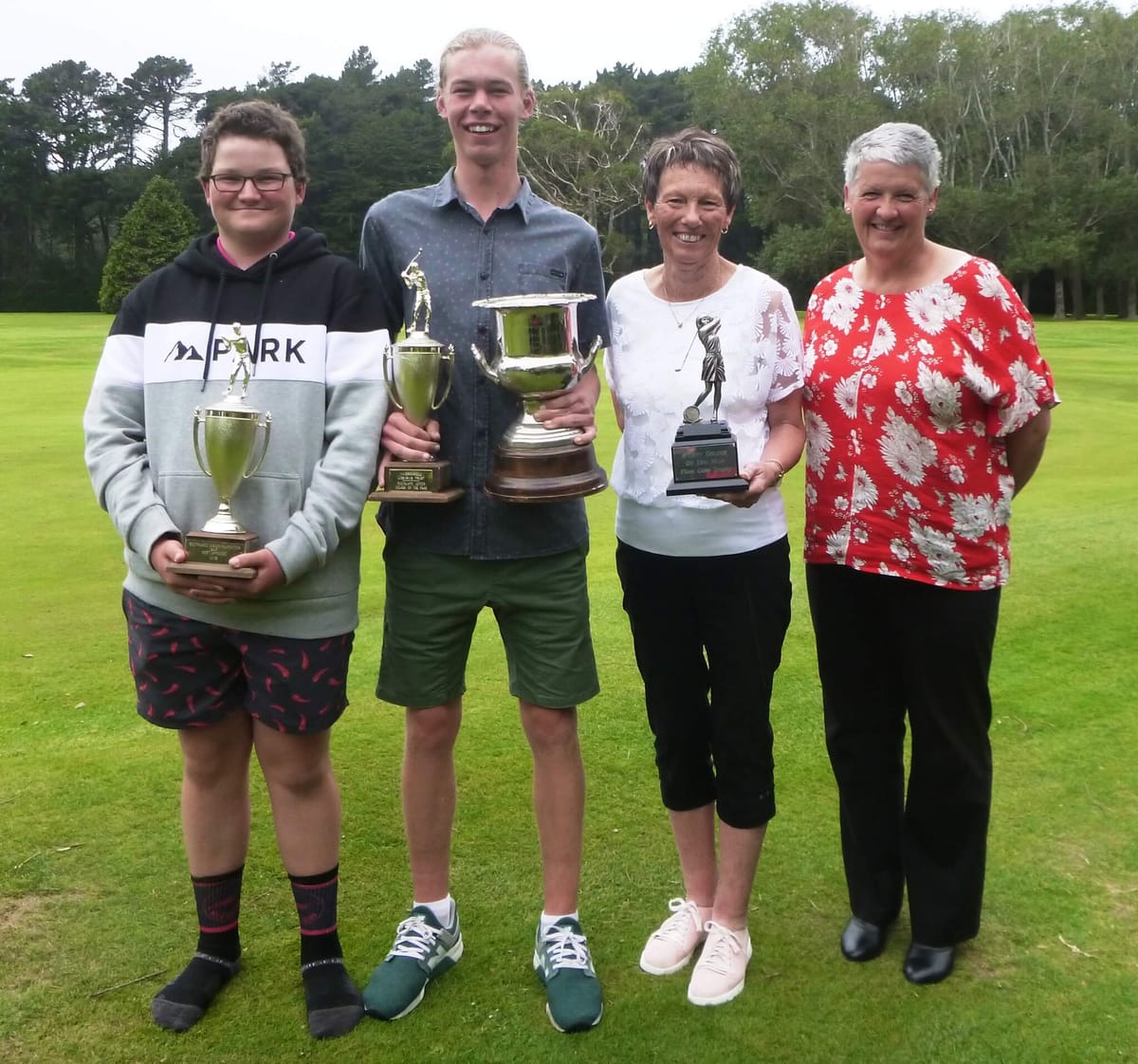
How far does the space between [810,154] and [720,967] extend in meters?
46.8

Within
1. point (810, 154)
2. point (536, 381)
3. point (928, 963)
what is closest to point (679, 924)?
point (928, 963)

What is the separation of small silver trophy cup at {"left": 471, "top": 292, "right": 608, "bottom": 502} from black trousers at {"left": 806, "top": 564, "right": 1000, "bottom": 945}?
706 millimetres

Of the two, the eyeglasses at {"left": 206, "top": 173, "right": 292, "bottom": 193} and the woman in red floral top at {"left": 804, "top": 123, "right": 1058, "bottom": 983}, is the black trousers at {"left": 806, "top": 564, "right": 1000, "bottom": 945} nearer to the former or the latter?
the woman in red floral top at {"left": 804, "top": 123, "right": 1058, "bottom": 983}

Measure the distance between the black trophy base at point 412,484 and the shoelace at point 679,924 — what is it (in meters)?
1.20

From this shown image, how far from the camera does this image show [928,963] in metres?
2.75

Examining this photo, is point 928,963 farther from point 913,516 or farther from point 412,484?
point 412,484

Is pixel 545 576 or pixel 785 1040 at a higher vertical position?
pixel 545 576

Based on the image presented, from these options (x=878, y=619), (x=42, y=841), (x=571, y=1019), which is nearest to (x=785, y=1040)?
(x=571, y=1019)

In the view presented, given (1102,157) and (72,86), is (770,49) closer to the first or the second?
(1102,157)

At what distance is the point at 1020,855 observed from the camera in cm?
324

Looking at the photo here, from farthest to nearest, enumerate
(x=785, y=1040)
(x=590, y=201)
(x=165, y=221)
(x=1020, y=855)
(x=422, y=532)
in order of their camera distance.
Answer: (x=590, y=201) → (x=165, y=221) → (x=1020, y=855) → (x=422, y=532) → (x=785, y=1040)

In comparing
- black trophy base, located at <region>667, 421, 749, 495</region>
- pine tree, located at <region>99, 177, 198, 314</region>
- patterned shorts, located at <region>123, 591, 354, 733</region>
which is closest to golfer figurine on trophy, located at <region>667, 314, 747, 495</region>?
black trophy base, located at <region>667, 421, 749, 495</region>

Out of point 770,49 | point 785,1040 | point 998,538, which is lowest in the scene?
point 785,1040

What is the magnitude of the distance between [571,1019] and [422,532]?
111 centimetres
